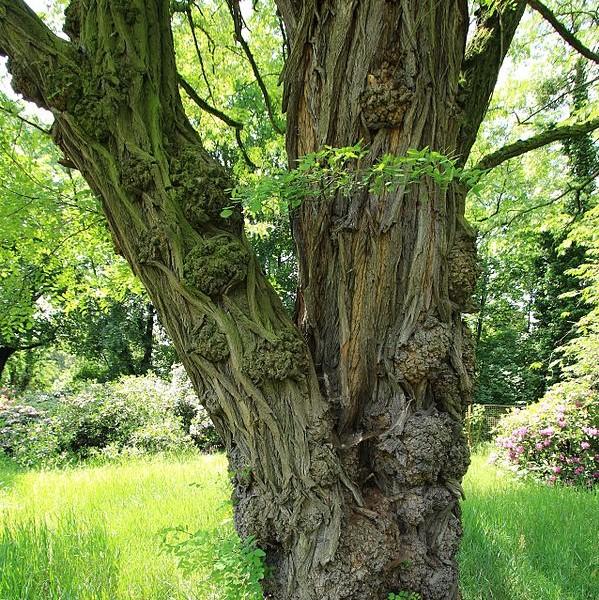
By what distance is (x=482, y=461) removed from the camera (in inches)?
324

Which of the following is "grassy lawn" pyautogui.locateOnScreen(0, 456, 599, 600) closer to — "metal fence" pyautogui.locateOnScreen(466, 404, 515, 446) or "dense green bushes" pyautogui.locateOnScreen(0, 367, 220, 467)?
"dense green bushes" pyautogui.locateOnScreen(0, 367, 220, 467)

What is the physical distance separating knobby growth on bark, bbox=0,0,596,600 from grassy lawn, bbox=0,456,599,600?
87 cm

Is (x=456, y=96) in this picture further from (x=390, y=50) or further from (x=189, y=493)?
(x=189, y=493)

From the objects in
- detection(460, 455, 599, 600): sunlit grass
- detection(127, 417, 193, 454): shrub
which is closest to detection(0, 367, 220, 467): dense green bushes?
detection(127, 417, 193, 454): shrub

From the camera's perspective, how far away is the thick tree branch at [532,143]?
2752 millimetres

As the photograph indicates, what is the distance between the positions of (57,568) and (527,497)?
433 cm

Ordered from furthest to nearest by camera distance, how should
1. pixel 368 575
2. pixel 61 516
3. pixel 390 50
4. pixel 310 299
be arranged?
1. pixel 61 516
2. pixel 310 299
3. pixel 390 50
4. pixel 368 575

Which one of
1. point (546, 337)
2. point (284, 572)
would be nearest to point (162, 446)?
point (284, 572)

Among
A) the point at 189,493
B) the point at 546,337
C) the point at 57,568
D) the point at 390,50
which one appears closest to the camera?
the point at 390,50

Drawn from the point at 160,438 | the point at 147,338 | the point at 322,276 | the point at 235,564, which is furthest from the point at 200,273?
the point at 147,338

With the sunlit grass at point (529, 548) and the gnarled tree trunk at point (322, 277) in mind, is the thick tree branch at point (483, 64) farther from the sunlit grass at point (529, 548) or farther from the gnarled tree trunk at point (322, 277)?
the sunlit grass at point (529, 548)

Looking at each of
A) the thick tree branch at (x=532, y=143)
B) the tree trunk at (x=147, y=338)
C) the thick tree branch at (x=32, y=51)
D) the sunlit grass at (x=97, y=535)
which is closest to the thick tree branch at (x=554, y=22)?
the thick tree branch at (x=532, y=143)

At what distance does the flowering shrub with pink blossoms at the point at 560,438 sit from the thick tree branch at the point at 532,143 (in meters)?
4.85

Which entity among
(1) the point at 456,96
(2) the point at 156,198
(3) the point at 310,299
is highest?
(1) the point at 456,96
